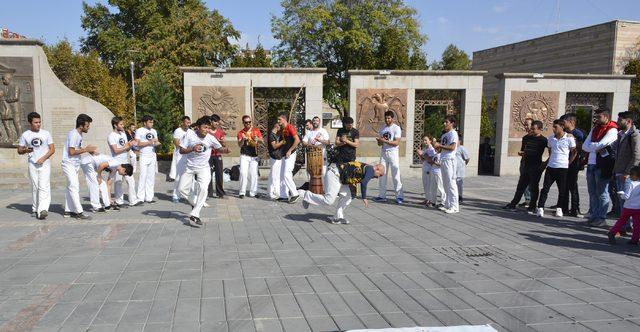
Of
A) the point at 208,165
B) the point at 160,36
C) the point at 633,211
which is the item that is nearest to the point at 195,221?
the point at 208,165

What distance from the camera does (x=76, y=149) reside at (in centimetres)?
769

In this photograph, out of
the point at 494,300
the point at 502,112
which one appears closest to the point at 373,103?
the point at 502,112

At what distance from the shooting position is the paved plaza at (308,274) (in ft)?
12.7

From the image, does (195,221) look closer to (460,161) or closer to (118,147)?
(118,147)

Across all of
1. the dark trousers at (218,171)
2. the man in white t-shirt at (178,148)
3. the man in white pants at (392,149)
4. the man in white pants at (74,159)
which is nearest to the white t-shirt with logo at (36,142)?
the man in white pants at (74,159)

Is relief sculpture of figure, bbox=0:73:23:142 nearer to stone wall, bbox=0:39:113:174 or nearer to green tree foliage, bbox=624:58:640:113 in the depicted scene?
stone wall, bbox=0:39:113:174

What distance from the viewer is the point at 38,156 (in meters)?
7.75

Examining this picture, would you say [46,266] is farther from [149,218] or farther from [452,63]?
[452,63]

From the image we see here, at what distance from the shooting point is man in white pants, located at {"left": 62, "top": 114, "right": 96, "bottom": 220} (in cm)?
766

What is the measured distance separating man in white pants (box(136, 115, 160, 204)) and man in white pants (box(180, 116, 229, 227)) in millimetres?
2168

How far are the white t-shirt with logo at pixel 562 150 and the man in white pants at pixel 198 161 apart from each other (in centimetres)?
618

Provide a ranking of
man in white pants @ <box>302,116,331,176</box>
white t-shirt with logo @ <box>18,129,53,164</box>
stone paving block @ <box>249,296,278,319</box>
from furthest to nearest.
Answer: man in white pants @ <box>302,116,331,176</box> → white t-shirt with logo @ <box>18,129,53,164</box> → stone paving block @ <box>249,296,278,319</box>

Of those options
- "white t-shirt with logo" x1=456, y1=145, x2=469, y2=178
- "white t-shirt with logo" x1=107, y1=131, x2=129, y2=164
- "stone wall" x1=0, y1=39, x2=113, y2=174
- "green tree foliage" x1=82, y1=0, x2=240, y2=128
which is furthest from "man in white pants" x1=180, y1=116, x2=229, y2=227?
"green tree foliage" x1=82, y1=0, x2=240, y2=128

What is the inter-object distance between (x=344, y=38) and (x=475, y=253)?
27574mm
